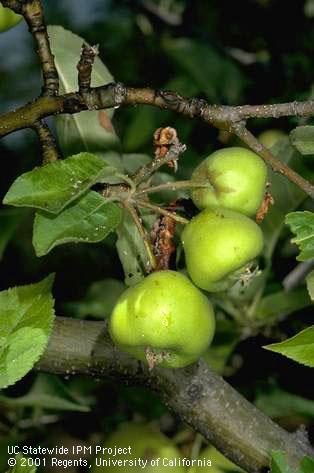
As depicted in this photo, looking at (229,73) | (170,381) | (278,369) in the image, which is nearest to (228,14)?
(229,73)

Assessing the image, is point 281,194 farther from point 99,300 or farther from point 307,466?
point 307,466

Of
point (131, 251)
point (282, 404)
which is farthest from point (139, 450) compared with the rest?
point (131, 251)

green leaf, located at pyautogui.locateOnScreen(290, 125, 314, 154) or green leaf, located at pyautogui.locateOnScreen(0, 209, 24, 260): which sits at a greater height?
green leaf, located at pyautogui.locateOnScreen(290, 125, 314, 154)

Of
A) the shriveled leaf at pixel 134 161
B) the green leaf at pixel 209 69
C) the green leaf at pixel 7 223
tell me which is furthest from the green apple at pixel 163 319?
the green leaf at pixel 209 69

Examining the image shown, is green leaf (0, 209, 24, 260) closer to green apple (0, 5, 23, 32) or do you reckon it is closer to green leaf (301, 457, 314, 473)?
green apple (0, 5, 23, 32)

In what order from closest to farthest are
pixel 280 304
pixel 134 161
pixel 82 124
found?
pixel 82 124, pixel 134 161, pixel 280 304

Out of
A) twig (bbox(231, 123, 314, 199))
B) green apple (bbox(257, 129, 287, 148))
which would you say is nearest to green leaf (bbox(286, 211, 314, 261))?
twig (bbox(231, 123, 314, 199))

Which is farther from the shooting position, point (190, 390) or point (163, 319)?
point (190, 390)
